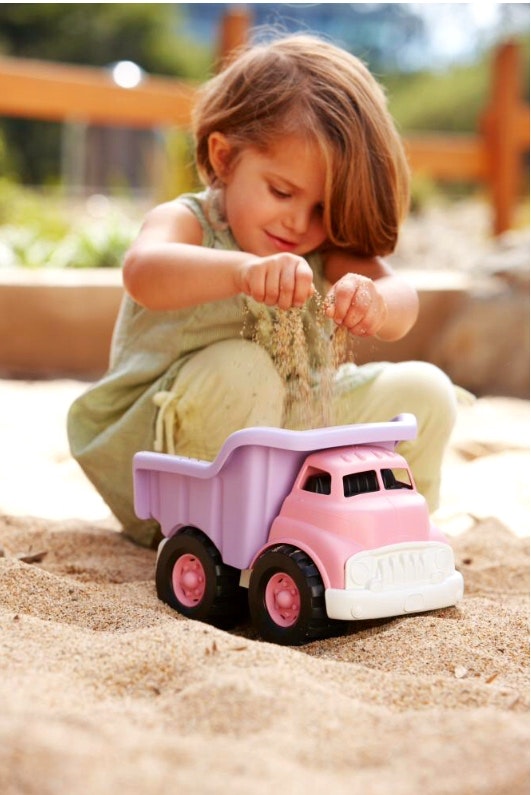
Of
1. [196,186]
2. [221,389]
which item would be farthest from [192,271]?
[196,186]

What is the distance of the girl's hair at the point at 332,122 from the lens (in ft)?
6.28

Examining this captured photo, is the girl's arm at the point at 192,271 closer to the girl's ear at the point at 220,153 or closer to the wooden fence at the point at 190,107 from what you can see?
the girl's ear at the point at 220,153

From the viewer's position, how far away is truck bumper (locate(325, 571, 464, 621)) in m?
1.41

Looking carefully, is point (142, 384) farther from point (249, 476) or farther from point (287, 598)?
point (287, 598)

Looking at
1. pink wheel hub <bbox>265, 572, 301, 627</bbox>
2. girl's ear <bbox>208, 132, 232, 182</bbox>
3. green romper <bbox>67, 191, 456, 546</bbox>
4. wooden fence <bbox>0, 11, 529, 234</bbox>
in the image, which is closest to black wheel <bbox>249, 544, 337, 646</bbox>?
pink wheel hub <bbox>265, 572, 301, 627</bbox>

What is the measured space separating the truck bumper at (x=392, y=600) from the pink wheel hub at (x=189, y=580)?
10.6 inches

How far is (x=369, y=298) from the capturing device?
1.64m

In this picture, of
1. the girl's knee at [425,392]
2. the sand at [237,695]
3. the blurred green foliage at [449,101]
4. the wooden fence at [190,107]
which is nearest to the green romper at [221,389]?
the girl's knee at [425,392]

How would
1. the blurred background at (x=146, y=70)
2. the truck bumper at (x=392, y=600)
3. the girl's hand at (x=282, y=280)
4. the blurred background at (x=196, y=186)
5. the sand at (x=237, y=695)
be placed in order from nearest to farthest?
the sand at (x=237, y=695), the truck bumper at (x=392, y=600), the girl's hand at (x=282, y=280), the blurred background at (x=196, y=186), the blurred background at (x=146, y=70)

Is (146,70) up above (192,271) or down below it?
above

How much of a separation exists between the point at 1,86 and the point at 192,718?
4.98 metres

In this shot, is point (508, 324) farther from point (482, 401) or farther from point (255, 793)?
point (255, 793)

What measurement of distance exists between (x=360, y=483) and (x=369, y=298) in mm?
317

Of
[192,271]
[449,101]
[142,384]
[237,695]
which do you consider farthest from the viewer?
[449,101]
